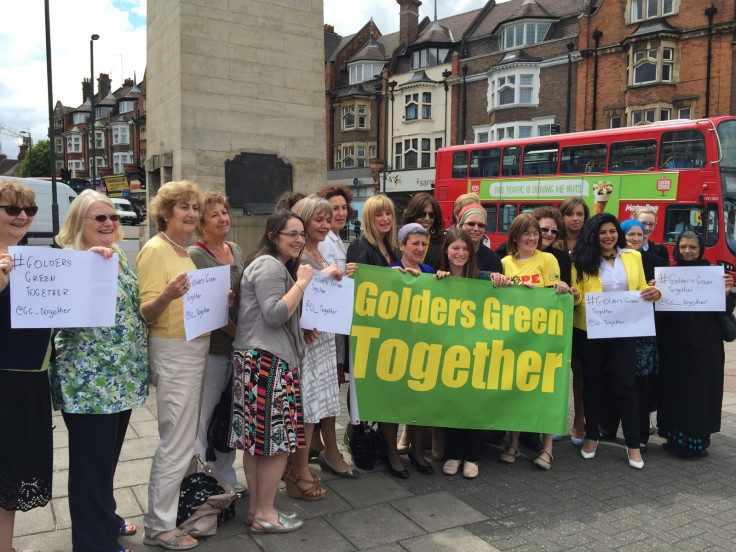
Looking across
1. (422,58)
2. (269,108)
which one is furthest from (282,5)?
(422,58)

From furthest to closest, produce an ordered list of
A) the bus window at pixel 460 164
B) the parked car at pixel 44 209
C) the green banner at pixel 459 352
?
the parked car at pixel 44 209 → the bus window at pixel 460 164 → the green banner at pixel 459 352

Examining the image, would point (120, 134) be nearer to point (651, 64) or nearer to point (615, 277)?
point (651, 64)

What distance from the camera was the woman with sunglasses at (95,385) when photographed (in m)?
2.81

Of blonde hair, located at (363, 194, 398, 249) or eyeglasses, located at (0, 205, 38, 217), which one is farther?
blonde hair, located at (363, 194, 398, 249)

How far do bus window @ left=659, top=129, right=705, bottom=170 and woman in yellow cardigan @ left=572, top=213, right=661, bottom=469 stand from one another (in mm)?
11430

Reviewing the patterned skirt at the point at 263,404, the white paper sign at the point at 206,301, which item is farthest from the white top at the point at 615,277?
the white paper sign at the point at 206,301

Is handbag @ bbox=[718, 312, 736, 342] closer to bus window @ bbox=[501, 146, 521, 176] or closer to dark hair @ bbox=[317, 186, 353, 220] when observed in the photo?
dark hair @ bbox=[317, 186, 353, 220]

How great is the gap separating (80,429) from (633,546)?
292 cm

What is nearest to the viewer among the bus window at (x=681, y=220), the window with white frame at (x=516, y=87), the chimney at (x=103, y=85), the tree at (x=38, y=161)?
the bus window at (x=681, y=220)

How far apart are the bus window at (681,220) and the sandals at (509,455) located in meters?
11.5

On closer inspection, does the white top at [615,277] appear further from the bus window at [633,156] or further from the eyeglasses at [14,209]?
the bus window at [633,156]

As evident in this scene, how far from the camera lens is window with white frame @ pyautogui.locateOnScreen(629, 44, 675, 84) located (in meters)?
26.4

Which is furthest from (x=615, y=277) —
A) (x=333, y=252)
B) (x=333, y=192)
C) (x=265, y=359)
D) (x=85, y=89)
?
(x=85, y=89)

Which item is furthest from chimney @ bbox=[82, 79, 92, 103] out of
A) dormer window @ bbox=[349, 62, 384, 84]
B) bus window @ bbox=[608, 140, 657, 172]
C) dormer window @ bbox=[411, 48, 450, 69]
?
bus window @ bbox=[608, 140, 657, 172]
